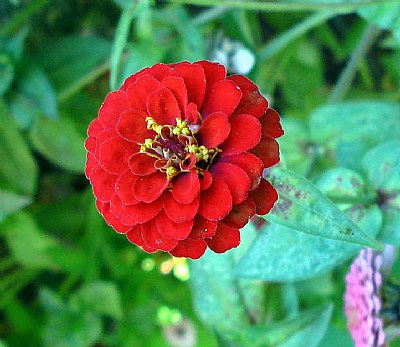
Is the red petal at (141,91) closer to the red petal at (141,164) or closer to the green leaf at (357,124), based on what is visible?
the red petal at (141,164)

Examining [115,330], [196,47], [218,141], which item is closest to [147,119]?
[218,141]

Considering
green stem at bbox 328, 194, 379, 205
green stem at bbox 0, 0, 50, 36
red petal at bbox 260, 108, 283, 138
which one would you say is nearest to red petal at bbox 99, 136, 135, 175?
red petal at bbox 260, 108, 283, 138

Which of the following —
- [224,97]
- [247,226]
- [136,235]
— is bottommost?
[247,226]

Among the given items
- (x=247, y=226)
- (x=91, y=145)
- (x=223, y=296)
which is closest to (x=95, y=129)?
(x=91, y=145)

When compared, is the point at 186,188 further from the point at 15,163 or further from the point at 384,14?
the point at 15,163

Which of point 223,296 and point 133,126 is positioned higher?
point 133,126

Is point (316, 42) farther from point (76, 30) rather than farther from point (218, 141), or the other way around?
point (218, 141)

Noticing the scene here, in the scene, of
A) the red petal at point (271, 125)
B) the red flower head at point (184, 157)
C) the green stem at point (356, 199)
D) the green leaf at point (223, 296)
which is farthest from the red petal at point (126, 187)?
the green leaf at point (223, 296)
